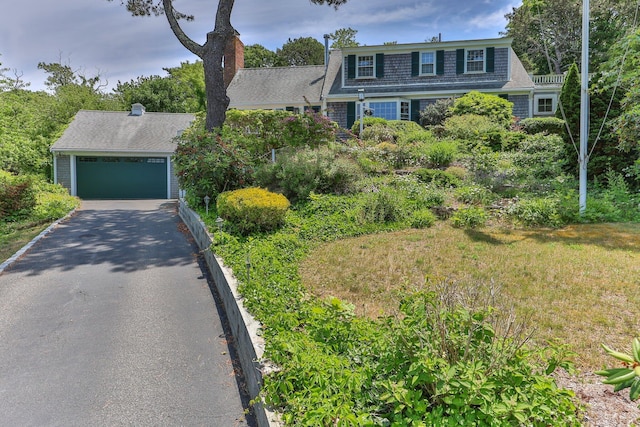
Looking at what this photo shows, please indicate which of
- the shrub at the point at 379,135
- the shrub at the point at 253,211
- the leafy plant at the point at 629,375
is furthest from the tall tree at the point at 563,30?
the leafy plant at the point at 629,375

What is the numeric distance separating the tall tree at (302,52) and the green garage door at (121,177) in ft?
89.0

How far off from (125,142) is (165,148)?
2.20m

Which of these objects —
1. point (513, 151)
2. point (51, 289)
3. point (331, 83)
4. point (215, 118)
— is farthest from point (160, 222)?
point (331, 83)

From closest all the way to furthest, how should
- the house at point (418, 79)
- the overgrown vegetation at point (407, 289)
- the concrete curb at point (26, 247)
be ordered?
1. the overgrown vegetation at point (407, 289)
2. the concrete curb at point (26, 247)
3. the house at point (418, 79)

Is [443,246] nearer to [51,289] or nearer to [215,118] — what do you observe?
[51,289]

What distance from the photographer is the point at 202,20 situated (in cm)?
1591

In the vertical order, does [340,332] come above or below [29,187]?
below

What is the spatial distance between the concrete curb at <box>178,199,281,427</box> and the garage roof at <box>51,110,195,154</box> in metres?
17.0

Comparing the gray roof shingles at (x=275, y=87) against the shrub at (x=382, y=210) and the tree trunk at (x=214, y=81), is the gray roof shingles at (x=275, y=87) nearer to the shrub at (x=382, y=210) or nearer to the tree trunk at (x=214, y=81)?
the tree trunk at (x=214, y=81)

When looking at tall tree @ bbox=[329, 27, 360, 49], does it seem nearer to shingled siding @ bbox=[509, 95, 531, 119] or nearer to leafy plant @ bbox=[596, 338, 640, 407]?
shingled siding @ bbox=[509, 95, 531, 119]

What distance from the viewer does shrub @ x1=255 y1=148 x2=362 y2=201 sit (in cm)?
1006

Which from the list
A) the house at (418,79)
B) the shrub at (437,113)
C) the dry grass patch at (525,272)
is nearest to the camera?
the dry grass patch at (525,272)

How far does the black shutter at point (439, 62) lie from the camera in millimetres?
21469

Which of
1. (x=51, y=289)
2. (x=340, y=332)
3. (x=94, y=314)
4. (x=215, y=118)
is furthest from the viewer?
(x=215, y=118)
